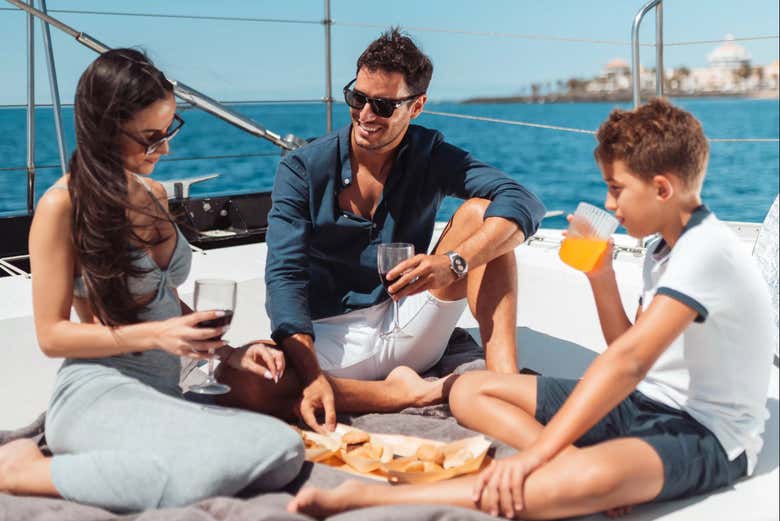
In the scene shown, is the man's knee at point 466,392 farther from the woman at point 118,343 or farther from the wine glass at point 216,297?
the wine glass at point 216,297

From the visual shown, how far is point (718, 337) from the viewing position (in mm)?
1676

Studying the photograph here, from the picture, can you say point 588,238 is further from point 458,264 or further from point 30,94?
point 30,94

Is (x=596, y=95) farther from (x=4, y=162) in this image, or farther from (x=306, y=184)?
(x=306, y=184)

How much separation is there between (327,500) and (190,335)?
14.6 inches

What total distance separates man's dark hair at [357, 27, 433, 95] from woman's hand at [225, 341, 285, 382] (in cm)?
77

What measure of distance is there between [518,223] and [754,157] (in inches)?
997

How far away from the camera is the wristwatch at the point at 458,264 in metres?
2.18

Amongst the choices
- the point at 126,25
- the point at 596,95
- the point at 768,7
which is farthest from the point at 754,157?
the point at 126,25

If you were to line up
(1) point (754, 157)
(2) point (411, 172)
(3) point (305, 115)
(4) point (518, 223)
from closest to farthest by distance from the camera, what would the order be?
(4) point (518, 223), (2) point (411, 172), (1) point (754, 157), (3) point (305, 115)

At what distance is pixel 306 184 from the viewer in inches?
94.6

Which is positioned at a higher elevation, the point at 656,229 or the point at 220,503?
the point at 656,229

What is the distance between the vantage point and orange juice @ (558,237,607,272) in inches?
73.9

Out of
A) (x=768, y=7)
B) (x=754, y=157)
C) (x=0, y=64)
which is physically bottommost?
(x=754, y=157)

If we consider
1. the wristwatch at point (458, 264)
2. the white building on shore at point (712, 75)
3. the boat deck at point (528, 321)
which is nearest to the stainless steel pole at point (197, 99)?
the boat deck at point (528, 321)
